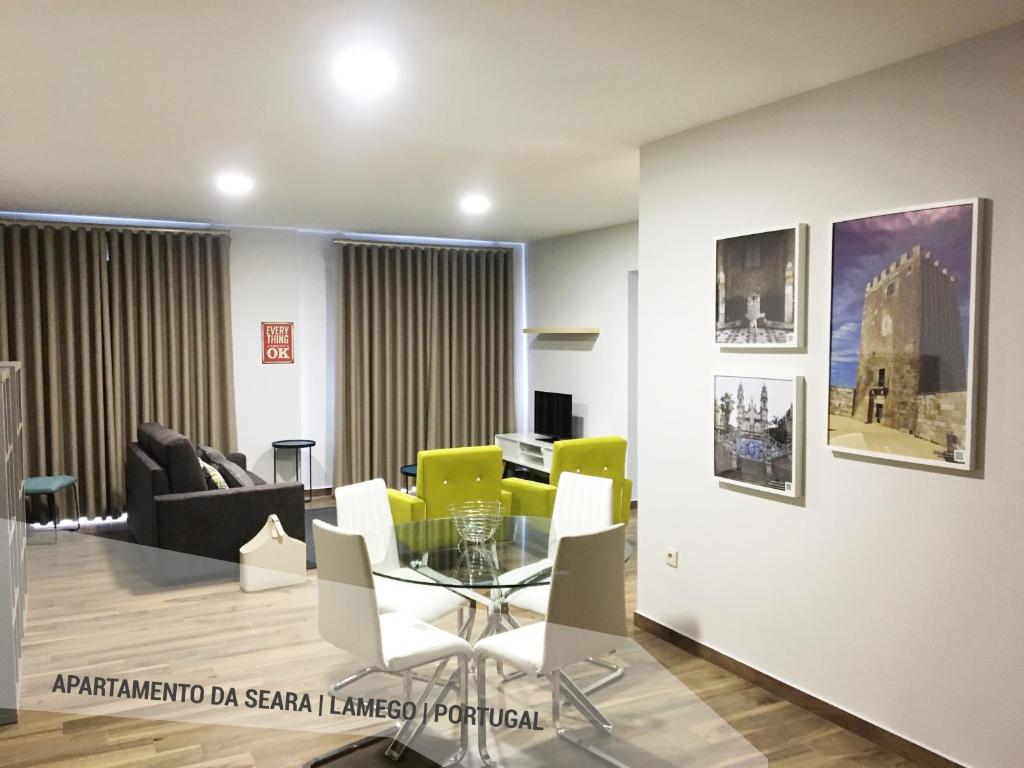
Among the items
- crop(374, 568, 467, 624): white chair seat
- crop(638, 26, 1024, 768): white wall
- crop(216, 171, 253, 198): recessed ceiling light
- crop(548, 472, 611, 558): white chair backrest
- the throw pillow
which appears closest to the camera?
crop(638, 26, 1024, 768): white wall

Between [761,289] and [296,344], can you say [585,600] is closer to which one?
[761,289]

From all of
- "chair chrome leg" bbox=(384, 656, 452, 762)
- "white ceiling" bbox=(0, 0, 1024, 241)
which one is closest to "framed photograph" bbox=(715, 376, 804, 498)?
"white ceiling" bbox=(0, 0, 1024, 241)

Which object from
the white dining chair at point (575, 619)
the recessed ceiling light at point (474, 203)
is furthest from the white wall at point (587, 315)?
the white dining chair at point (575, 619)

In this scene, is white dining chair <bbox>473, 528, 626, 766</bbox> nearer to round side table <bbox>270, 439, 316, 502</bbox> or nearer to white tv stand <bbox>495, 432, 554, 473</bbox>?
white tv stand <bbox>495, 432, 554, 473</bbox>

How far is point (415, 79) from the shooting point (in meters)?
2.93

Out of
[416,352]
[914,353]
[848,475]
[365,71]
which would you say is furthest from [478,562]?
[416,352]

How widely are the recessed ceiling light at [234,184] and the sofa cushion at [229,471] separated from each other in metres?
1.94

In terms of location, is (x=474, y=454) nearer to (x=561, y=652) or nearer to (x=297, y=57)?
(x=561, y=652)

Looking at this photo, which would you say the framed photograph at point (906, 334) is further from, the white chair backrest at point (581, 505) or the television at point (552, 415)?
the television at point (552, 415)

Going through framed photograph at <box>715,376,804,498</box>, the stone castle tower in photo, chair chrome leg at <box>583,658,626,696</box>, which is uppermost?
the stone castle tower in photo

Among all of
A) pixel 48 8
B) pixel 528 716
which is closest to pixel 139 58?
pixel 48 8

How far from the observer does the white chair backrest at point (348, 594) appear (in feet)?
8.89

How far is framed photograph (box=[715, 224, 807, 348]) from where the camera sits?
3188 mm

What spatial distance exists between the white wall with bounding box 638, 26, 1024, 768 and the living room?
13 mm
